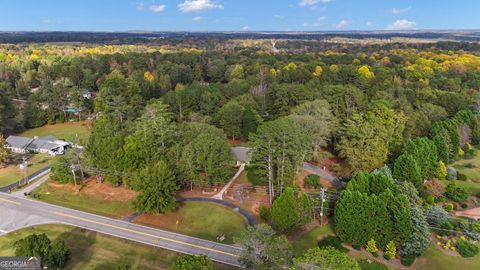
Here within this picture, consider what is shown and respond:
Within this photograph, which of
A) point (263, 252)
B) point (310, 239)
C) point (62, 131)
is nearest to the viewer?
point (263, 252)

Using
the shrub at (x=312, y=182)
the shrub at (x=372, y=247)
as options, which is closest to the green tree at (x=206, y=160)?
the shrub at (x=312, y=182)

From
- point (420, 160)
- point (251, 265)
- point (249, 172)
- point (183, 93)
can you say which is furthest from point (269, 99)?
point (251, 265)

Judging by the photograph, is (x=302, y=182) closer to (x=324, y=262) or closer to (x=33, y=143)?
(x=324, y=262)

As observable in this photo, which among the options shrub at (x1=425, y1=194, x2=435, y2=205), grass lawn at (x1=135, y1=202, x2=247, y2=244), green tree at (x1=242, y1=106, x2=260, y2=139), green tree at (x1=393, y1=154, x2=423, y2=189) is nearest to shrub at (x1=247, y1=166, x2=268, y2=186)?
grass lawn at (x1=135, y1=202, x2=247, y2=244)

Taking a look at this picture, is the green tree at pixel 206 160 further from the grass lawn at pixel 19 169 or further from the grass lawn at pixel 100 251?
the grass lawn at pixel 19 169

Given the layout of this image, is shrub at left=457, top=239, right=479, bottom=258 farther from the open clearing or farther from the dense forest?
the open clearing

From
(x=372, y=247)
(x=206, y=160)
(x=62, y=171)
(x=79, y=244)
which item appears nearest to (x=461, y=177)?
(x=372, y=247)

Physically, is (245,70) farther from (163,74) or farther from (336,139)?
(336,139)
